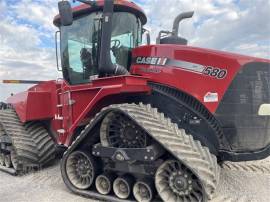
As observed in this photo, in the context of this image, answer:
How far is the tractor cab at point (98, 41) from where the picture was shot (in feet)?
16.4

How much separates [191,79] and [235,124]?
0.81 m

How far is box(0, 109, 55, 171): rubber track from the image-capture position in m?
6.16

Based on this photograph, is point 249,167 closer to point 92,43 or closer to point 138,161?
point 138,161

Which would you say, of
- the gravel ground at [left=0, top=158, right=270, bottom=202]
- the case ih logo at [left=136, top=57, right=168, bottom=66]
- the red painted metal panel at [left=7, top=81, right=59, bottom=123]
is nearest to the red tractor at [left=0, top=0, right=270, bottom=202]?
the case ih logo at [left=136, top=57, right=168, bottom=66]

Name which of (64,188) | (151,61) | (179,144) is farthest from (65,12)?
(64,188)

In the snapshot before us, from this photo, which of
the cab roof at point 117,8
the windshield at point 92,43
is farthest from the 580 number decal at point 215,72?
the cab roof at point 117,8

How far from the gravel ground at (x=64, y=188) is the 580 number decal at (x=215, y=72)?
161cm

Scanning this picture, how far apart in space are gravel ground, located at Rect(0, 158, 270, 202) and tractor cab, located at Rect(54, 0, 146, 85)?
1.79m

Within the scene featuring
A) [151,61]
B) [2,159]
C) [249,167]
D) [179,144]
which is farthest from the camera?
[2,159]

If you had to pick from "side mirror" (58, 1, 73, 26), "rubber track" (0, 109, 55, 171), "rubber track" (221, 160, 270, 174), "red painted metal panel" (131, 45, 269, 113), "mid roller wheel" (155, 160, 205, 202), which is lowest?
"rubber track" (221, 160, 270, 174)

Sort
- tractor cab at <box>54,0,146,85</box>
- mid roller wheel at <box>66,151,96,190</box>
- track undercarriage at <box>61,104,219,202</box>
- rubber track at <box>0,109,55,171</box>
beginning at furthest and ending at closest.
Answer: rubber track at <box>0,109,55,171</box>
tractor cab at <box>54,0,146,85</box>
mid roller wheel at <box>66,151,96,190</box>
track undercarriage at <box>61,104,219,202</box>

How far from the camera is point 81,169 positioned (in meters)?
4.86

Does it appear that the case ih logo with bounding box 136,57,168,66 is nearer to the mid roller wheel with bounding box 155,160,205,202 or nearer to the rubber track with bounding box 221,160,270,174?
the mid roller wheel with bounding box 155,160,205,202

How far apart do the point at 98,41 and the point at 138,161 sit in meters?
2.14
